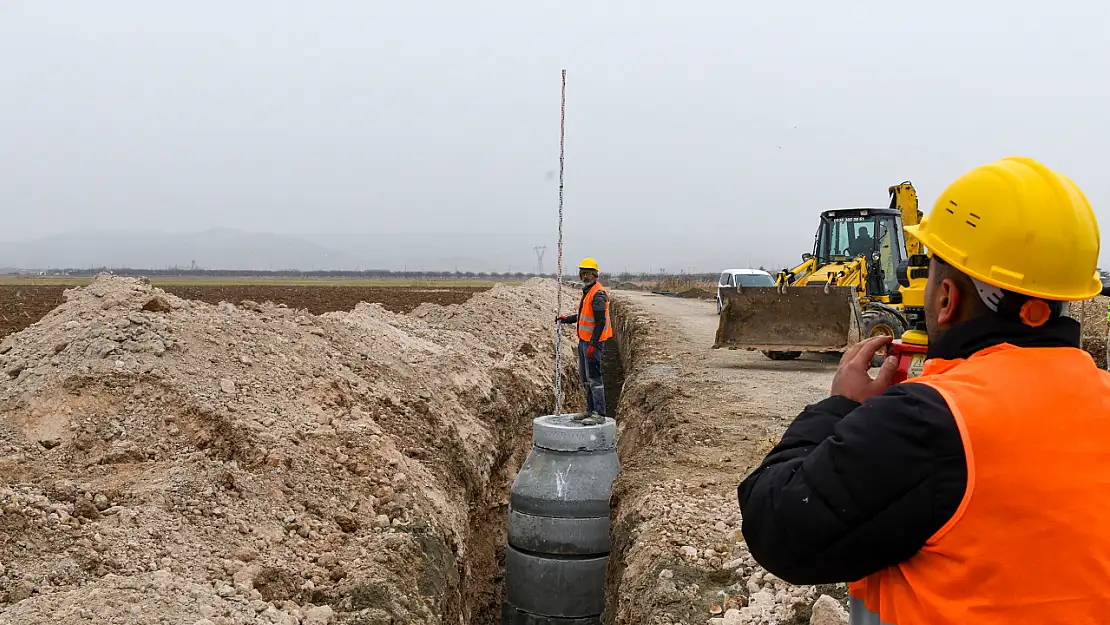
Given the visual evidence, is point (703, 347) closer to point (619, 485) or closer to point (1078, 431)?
point (619, 485)

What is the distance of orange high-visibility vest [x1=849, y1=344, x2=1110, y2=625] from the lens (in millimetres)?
1310

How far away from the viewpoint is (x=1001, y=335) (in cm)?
145

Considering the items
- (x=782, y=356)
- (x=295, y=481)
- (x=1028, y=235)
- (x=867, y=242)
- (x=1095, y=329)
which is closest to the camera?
(x=1028, y=235)

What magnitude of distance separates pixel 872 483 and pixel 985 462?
169mm

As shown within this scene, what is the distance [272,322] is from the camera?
8.62 m

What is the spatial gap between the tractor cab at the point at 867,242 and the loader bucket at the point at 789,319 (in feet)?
2.63

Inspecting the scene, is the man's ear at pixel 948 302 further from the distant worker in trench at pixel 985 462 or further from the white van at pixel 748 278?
the white van at pixel 748 278

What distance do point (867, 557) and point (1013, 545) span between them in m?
0.22

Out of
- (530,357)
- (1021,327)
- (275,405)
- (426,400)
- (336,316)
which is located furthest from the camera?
(530,357)

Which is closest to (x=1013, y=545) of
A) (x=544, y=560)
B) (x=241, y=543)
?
(x=241, y=543)

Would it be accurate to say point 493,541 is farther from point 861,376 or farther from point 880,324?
point 861,376

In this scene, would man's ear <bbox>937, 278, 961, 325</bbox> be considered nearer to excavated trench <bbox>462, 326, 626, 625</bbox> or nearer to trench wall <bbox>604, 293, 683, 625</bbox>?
trench wall <bbox>604, 293, 683, 625</bbox>

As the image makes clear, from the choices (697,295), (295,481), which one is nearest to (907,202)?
(295,481)

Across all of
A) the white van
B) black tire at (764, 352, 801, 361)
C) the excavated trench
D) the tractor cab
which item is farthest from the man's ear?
the white van
